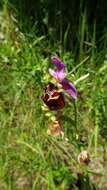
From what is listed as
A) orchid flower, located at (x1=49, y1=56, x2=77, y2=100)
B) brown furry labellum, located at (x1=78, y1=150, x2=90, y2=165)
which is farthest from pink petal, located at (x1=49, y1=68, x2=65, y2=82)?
brown furry labellum, located at (x1=78, y1=150, x2=90, y2=165)

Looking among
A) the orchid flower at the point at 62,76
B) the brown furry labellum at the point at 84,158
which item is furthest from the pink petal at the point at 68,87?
the brown furry labellum at the point at 84,158

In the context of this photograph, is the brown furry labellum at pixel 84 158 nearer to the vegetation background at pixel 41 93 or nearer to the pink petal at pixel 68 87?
the vegetation background at pixel 41 93

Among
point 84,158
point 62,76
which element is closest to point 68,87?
point 62,76

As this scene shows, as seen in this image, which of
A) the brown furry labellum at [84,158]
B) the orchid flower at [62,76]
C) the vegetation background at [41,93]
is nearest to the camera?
the orchid flower at [62,76]

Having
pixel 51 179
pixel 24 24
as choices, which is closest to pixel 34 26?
pixel 24 24

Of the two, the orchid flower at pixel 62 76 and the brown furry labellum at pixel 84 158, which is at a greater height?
the orchid flower at pixel 62 76

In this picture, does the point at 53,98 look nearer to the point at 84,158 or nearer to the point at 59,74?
the point at 59,74
